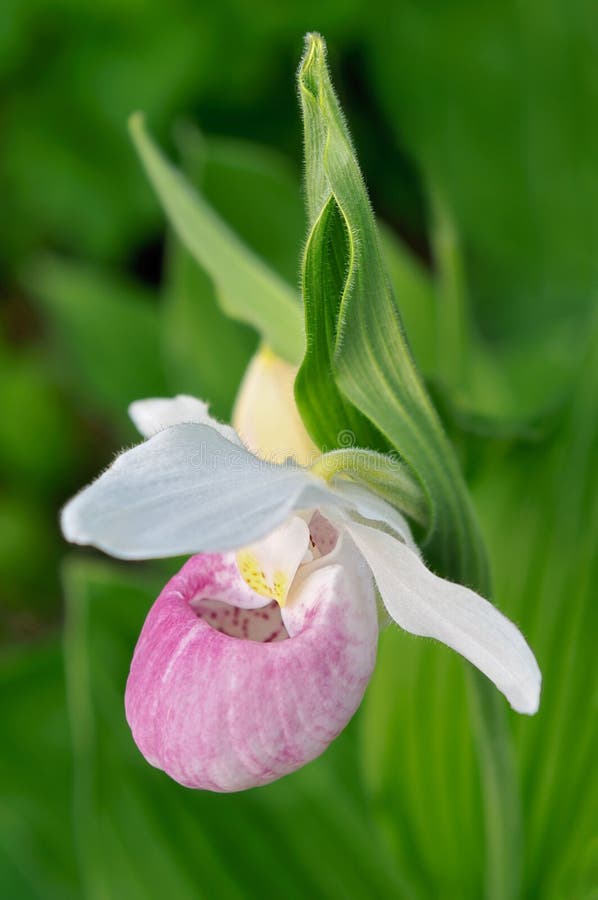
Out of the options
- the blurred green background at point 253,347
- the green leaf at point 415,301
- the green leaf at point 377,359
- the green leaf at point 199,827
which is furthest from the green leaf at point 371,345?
the green leaf at point 415,301

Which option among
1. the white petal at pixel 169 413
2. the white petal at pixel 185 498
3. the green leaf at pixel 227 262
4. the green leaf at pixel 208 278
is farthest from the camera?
the green leaf at pixel 208 278

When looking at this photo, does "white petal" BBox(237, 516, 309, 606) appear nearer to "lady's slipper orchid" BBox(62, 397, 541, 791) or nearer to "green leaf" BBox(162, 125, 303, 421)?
"lady's slipper orchid" BBox(62, 397, 541, 791)

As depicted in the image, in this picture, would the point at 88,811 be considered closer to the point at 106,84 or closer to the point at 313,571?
the point at 313,571

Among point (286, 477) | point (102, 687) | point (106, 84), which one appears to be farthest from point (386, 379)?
point (106, 84)

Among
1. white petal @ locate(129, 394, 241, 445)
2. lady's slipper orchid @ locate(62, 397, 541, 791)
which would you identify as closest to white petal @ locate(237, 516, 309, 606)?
lady's slipper orchid @ locate(62, 397, 541, 791)

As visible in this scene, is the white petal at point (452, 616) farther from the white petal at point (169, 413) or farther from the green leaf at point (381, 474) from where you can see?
the white petal at point (169, 413)

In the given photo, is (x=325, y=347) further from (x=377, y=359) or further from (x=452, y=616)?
(x=452, y=616)
